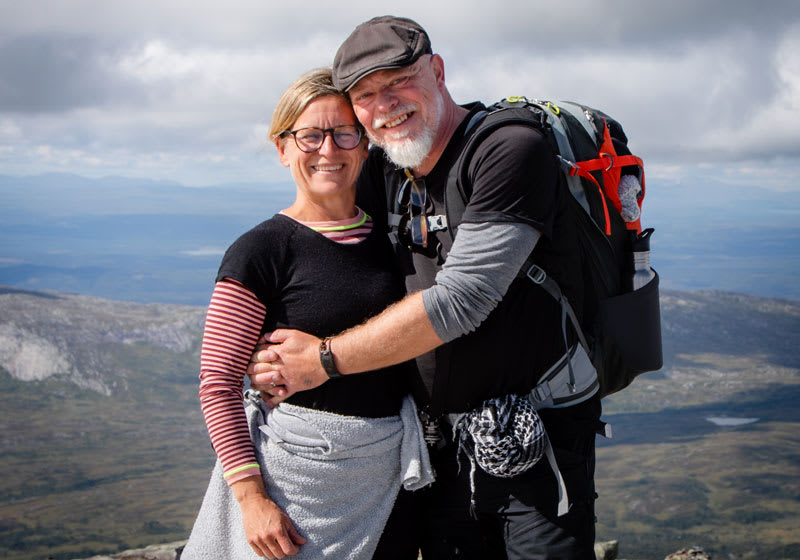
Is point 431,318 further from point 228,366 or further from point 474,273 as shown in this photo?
point 228,366

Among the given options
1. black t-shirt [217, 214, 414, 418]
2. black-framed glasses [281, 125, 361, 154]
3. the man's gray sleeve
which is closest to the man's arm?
the man's gray sleeve

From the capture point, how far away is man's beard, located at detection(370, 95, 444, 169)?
15.8 ft

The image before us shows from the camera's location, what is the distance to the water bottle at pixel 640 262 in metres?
5.23

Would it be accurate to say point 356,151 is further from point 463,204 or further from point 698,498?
point 698,498

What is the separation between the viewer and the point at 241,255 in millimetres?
4281

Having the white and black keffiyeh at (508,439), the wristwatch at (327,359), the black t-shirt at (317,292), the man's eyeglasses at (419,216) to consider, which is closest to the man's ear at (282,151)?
the black t-shirt at (317,292)

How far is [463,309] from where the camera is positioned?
429 cm

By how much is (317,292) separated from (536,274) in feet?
4.88

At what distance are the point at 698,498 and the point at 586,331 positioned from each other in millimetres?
166787

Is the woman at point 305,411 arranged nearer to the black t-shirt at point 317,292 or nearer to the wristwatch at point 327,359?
the black t-shirt at point 317,292

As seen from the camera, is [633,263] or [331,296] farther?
[633,263]

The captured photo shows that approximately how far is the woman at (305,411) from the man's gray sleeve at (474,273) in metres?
0.53

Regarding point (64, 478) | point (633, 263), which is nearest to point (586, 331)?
point (633, 263)

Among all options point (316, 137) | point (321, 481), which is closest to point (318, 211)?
point (316, 137)
